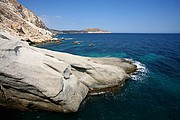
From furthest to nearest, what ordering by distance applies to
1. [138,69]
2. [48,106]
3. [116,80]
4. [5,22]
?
[5,22] → [138,69] → [116,80] → [48,106]

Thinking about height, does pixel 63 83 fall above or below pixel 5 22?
below

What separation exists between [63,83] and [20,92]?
4.20 m

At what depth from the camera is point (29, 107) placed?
15.5 metres

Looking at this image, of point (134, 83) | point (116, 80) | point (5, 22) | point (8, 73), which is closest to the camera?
point (8, 73)

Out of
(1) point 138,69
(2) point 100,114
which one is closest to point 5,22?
(1) point 138,69

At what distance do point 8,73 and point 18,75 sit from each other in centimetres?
94

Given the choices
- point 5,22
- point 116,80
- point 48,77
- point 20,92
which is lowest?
point 116,80

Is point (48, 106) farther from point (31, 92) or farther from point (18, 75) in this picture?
point (18, 75)

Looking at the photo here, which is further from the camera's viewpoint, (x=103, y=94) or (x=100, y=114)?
(x=103, y=94)

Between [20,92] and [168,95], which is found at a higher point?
[20,92]

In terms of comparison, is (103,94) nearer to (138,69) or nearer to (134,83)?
(134,83)

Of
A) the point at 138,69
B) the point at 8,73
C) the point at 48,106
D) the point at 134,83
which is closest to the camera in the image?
the point at 8,73

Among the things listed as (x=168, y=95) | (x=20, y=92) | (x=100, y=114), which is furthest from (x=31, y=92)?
(x=168, y=95)

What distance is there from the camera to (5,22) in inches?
3007
